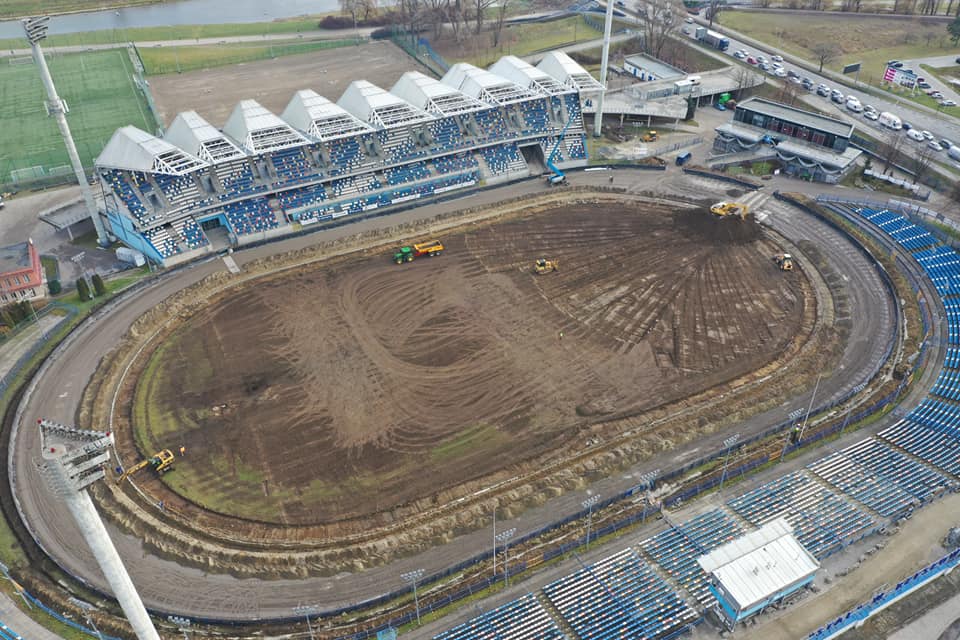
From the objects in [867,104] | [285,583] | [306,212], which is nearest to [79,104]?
[306,212]

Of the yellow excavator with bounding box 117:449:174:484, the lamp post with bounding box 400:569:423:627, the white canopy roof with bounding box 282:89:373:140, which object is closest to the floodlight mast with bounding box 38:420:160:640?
the lamp post with bounding box 400:569:423:627

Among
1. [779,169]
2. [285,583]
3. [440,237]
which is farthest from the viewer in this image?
[779,169]

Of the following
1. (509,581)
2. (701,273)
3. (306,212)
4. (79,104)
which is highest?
(79,104)

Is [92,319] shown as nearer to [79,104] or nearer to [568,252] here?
[568,252]

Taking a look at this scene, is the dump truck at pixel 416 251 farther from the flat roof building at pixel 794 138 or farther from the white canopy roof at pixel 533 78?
the flat roof building at pixel 794 138

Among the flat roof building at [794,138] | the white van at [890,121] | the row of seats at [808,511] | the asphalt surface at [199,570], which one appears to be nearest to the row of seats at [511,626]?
the asphalt surface at [199,570]

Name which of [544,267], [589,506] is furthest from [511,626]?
[544,267]
